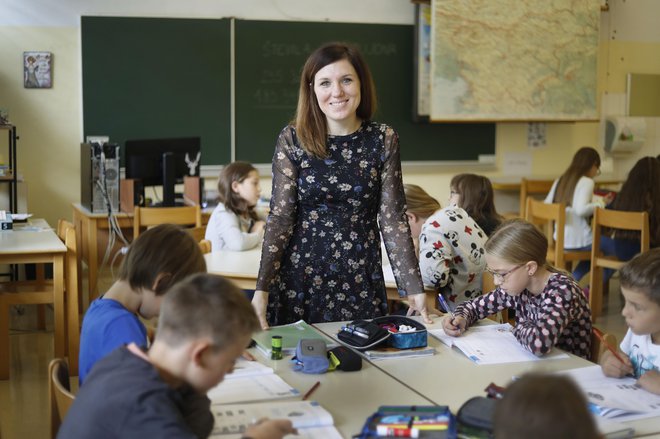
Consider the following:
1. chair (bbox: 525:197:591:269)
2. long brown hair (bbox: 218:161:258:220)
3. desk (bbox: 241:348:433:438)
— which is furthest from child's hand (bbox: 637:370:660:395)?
chair (bbox: 525:197:591:269)

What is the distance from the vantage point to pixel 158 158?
19.4 ft

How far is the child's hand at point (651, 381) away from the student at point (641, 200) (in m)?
3.65

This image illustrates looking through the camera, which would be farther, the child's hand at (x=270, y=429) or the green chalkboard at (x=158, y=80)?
the green chalkboard at (x=158, y=80)

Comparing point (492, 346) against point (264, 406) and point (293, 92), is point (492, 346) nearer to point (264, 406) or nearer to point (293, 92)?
point (264, 406)

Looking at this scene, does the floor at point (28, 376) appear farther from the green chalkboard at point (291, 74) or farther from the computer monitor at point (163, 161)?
the green chalkboard at point (291, 74)

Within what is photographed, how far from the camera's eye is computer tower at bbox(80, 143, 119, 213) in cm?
571

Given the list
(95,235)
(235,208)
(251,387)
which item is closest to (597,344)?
(251,387)

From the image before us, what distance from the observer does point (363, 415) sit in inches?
71.6

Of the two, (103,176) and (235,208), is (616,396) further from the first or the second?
(103,176)

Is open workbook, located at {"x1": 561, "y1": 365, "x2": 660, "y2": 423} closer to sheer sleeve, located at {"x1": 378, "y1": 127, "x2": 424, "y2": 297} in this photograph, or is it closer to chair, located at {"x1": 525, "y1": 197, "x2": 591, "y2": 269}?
sheer sleeve, located at {"x1": 378, "y1": 127, "x2": 424, "y2": 297}

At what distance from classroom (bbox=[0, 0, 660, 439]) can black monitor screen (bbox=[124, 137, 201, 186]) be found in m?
0.78

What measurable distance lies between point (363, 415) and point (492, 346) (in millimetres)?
696

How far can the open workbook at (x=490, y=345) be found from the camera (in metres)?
2.29

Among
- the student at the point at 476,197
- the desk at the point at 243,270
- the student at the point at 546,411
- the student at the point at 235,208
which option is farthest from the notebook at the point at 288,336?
the student at the point at 235,208
